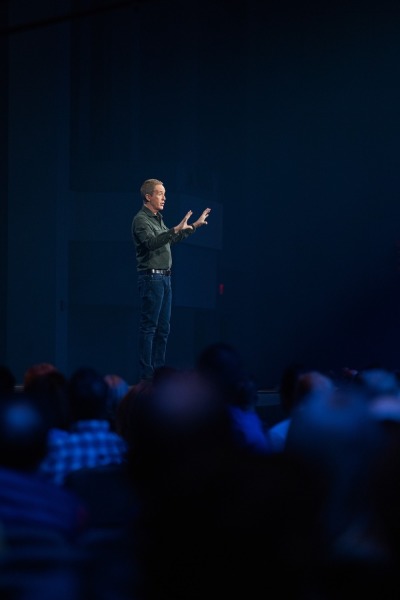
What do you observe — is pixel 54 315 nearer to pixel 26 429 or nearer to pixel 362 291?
pixel 362 291

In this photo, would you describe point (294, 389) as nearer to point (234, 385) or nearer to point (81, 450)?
point (234, 385)

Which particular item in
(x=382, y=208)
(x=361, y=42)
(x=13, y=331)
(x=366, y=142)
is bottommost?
(x=13, y=331)

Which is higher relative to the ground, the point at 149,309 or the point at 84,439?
the point at 149,309

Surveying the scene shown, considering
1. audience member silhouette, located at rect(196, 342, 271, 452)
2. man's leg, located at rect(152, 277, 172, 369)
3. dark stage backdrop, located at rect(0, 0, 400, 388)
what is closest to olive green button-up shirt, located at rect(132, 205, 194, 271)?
man's leg, located at rect(152, 277, 172, 369)

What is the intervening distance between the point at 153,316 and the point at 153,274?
0.91ft

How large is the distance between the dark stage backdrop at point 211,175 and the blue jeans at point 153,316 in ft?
17.9

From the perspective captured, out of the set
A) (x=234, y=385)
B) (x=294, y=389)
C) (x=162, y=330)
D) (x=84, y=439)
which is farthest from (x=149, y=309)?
(x=84, y=439)

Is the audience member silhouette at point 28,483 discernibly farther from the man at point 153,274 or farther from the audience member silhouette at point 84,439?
the man at point 153,274

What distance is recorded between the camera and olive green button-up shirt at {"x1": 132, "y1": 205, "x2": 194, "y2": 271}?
6660 mm

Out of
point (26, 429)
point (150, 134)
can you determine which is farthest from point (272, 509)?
point (150, 134)

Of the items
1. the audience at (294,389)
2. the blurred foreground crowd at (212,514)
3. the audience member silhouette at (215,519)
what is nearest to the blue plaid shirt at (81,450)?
the audience at (294,389)

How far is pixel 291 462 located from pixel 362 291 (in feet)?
42.0

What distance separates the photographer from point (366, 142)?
13781mm

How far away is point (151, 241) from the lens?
21.9 feet
